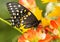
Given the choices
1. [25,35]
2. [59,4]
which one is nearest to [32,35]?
[25,35]

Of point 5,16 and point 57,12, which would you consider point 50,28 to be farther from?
point 5,16

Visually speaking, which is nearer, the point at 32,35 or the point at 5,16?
the point at 32,35

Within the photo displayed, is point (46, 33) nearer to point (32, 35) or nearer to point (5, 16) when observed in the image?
point (32, 35)

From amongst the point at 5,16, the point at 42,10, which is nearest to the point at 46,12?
the point at 42,10

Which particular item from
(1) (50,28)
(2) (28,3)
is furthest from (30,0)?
(1) (50,28)

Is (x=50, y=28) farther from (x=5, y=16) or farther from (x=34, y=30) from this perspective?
(x=5, y=16)
